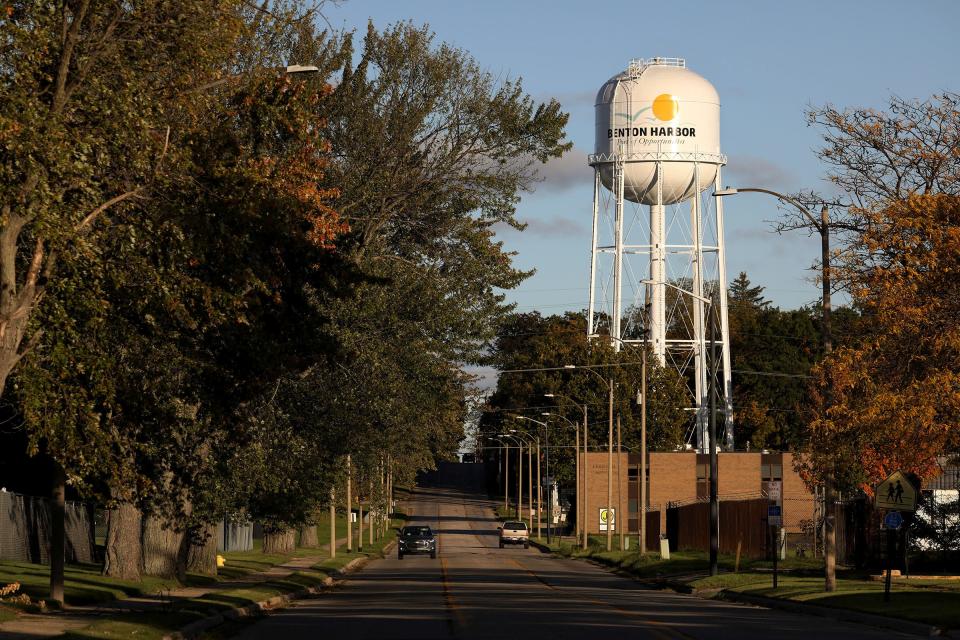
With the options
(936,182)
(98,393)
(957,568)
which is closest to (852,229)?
A: (936,182)

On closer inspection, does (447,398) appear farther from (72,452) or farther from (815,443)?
(72,452)

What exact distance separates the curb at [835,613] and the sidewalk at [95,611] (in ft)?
36.9

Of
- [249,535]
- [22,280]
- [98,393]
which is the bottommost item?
[249,535]

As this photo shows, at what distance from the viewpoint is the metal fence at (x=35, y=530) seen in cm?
3803

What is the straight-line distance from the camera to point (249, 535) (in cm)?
6362

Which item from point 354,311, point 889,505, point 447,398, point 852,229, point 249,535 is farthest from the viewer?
point 249,535

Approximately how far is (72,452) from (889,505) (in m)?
15.7

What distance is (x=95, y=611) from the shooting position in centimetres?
2409

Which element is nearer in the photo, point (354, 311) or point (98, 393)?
point (98, 393)

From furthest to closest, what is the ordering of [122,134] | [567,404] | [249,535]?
[567,404], [249,535], [122,134]

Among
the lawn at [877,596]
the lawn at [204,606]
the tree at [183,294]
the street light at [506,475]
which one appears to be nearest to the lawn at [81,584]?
the lawn at [204,606]

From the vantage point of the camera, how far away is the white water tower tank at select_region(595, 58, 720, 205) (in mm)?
71812

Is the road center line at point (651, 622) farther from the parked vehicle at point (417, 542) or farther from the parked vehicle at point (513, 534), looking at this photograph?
the parked vehicle at point (513, 534)

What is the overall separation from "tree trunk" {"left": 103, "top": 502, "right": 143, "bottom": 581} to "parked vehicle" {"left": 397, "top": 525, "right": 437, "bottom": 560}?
2981 centimetres
